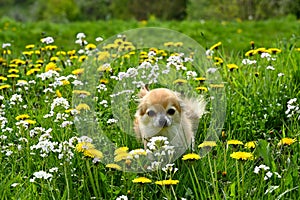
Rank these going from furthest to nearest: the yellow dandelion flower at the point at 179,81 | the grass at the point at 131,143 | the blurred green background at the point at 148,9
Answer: the blurred green background at the point at 148,9
the yellow dandelion flower at the point at 179,81
the grass at the point at 131,143

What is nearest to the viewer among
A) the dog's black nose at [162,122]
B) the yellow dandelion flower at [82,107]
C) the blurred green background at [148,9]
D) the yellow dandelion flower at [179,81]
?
the dog's black nose at [162,122]

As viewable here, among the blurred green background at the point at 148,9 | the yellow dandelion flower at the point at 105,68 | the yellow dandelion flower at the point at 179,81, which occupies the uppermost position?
the yellow dandelion flower at the point at 105,68

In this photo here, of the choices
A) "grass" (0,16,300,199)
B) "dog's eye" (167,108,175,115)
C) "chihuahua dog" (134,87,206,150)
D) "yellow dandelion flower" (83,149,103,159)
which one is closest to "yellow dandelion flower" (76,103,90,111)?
"grass" (0,16,300,199)

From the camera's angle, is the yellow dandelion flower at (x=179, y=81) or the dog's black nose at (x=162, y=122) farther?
the yellow dandelion flower at (x=179, y=81)

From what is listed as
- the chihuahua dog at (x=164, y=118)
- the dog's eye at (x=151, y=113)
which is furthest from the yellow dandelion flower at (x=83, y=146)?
the dog's eye at (x=151, y=113)

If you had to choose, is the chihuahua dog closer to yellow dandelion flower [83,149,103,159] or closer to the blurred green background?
yellow dandelion flower [83,149,103,159]

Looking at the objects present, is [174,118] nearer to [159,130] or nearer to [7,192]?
[159,130]

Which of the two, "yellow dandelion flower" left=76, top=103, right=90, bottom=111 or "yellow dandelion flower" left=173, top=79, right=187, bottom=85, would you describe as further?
"yellow dandelion flower" left=173, top=79, right=187, bottom=85

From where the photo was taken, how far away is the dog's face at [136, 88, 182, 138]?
336cm

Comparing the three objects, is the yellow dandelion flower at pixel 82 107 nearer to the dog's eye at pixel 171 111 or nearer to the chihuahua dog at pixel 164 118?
the chihuahua dog at pixel 164 118

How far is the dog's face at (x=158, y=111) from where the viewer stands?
3.36m

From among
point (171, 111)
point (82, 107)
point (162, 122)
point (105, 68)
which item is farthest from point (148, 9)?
point (162, 122)

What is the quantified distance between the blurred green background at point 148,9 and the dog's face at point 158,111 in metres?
10.0

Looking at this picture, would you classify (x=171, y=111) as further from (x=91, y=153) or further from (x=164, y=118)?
(x=91, y=153)
